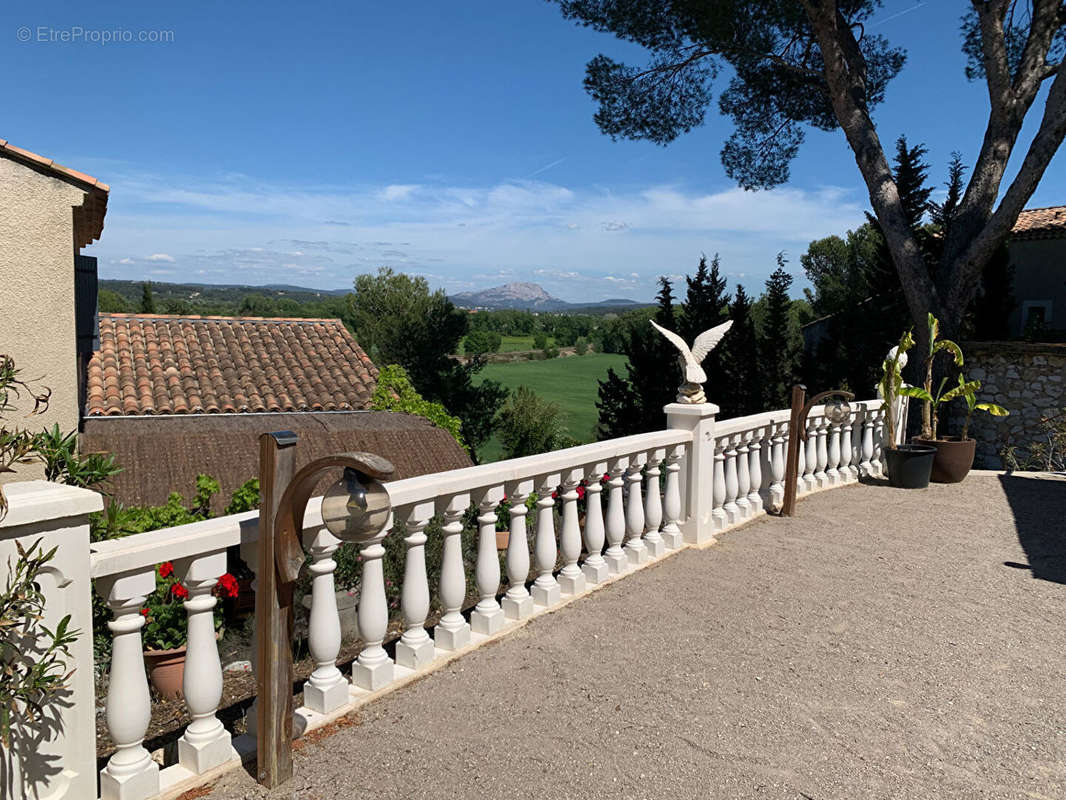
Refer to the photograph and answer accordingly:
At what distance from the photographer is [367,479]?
2.26 metres

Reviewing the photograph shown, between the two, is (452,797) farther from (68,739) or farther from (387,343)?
(387,343)

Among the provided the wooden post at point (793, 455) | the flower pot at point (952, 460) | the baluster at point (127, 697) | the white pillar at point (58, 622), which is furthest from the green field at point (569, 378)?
the white pillar at point (58, 622)

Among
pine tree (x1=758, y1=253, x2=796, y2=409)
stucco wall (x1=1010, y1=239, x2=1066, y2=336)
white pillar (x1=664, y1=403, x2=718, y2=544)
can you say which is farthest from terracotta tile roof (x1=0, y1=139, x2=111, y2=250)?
stucco wall (x1=1010, y1=239, x2=1066, y2=336)

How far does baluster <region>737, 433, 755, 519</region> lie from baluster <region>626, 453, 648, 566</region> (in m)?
1.57

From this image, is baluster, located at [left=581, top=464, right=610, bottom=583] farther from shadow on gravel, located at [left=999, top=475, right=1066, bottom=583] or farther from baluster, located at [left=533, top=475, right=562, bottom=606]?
shadow on gravel, located at [left=999, top=475, right=1066, bottom=583]

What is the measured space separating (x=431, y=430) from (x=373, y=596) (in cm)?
1195

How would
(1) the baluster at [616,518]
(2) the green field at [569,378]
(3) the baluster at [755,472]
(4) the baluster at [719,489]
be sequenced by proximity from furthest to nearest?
(2) the green field at [569,378]
(3) the baluster at [755,472]
(4) the baluster at [719,489]
(1) the baluster at [616,518]

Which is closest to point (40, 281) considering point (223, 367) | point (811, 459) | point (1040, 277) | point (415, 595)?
point (415, 595)

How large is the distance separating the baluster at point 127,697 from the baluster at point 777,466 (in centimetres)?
535

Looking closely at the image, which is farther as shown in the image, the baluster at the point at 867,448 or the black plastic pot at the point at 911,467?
the baluster at the point at 867,448

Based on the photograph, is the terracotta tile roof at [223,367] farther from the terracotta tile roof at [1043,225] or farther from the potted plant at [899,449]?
the terracotta tile roof at [1043,225]

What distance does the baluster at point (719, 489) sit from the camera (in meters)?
5.74

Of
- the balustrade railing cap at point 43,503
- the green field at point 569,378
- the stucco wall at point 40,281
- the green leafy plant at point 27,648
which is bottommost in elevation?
the green field at point 569,378

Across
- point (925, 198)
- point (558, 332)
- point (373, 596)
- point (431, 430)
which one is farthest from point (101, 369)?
point (558, 332)
